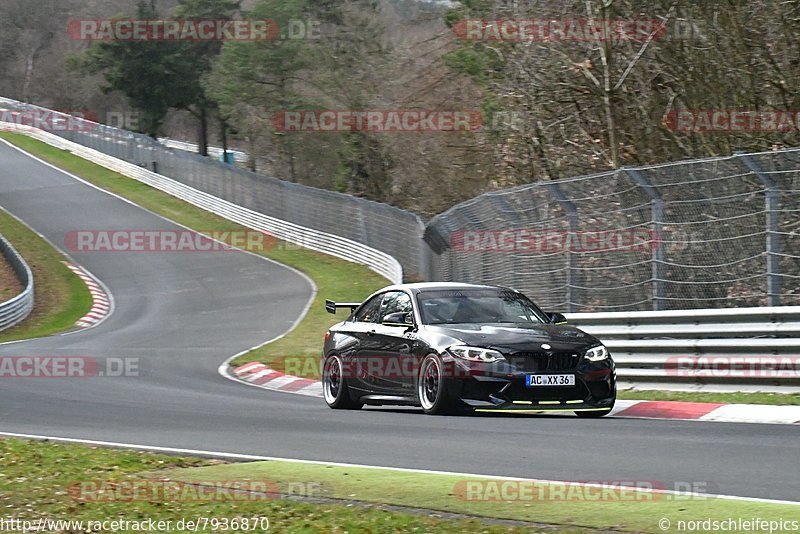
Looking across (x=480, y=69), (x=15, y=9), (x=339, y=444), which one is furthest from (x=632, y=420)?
(x=15, y=9)

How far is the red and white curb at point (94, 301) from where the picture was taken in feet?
112

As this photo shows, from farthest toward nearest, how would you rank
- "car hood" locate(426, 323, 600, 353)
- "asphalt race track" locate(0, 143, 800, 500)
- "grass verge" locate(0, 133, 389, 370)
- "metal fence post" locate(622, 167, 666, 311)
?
"grass verge" locate(0, 133, 389, 370) → "metal fence post" locate(622, 167, 666, 311) → "car hood" locate(426, 323, 600, 353) → "asphalt race track" locate(0, 143, 800, 500)

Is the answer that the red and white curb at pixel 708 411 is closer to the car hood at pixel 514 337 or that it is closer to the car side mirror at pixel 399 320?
the car hood at pixel 514 337

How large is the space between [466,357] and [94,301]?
2768cm

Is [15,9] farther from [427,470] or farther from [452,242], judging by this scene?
[427,470]

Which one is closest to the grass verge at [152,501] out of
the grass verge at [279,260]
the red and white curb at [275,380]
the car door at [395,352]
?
the car door at [395,352]

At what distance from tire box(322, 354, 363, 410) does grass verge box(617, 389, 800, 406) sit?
120 inches

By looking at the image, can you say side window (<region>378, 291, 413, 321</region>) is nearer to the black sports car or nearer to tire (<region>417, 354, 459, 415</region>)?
the black sports car

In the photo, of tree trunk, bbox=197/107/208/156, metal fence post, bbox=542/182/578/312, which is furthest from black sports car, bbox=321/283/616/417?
tree trunk, bbox=197/107/208/156

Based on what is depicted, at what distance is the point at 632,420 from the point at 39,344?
60.6 ft

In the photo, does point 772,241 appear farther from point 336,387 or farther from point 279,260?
point 279,260

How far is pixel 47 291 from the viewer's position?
3897 centimetres

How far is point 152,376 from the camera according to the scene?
1961 centimetres

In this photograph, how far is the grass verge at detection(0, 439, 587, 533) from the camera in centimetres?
627
